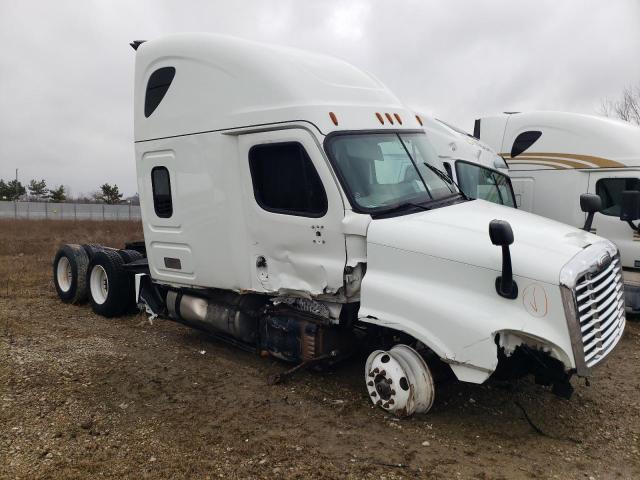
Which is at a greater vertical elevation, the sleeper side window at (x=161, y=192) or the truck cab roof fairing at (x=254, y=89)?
the truck cab roof fairing at (x=254, y=89)

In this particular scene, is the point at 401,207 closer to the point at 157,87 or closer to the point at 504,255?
the point at 504,255

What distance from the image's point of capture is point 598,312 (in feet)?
13.7

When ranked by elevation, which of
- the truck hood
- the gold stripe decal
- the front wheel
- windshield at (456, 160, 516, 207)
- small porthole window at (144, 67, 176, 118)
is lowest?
the front wheel

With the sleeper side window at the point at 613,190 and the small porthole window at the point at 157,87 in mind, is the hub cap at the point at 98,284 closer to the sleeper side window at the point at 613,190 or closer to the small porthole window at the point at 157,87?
the small porthole window at the point at 157,87

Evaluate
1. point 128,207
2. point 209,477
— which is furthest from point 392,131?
Result: point 128,207

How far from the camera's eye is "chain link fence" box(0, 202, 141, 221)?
46406 millimetres

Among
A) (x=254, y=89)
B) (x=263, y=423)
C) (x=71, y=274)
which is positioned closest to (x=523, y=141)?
(x=254, y=89)

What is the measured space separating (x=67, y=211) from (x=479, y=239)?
52333mm

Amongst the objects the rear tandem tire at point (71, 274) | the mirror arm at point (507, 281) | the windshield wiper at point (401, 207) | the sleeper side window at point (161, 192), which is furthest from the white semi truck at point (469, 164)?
the rear tandem tire at point (71, 274)

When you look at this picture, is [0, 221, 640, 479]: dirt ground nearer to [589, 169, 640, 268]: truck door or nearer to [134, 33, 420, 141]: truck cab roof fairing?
[134, 33, 420, 141]: truck cab roof fairing

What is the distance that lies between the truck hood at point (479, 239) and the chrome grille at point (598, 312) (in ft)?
0.84

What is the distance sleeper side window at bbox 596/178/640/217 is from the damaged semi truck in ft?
17.8

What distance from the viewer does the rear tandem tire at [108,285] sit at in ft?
26.9

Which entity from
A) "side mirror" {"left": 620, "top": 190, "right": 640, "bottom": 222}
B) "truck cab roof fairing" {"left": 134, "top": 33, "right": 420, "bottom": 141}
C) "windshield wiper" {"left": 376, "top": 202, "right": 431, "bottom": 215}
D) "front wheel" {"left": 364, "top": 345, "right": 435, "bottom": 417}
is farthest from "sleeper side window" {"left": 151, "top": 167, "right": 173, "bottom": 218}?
"side mirror" {"left": 620, "top": 190, "right": 640, "bottom": 222}
